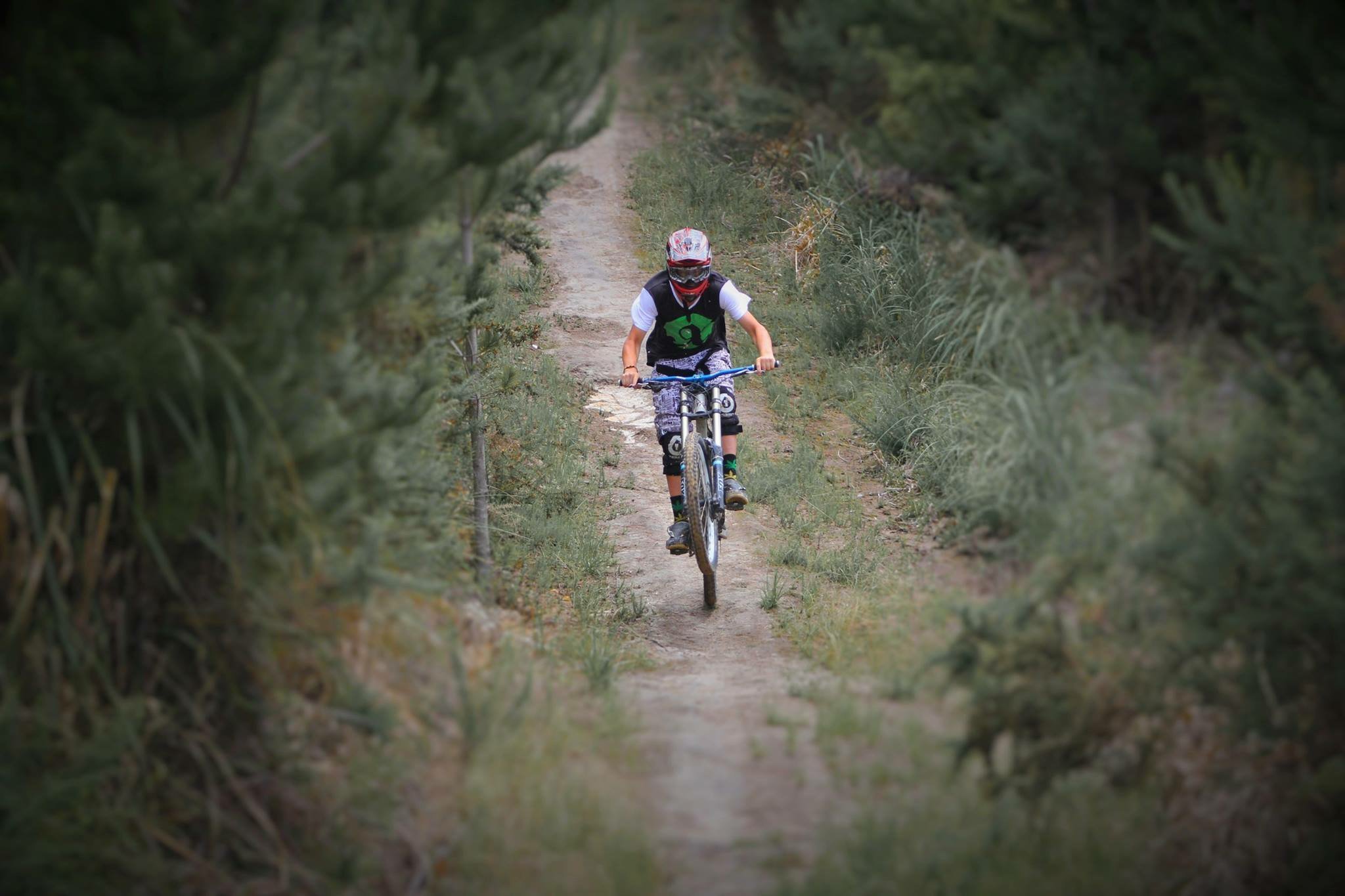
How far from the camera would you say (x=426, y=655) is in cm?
537

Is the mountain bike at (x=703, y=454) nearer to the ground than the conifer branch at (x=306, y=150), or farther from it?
nearer to the ground

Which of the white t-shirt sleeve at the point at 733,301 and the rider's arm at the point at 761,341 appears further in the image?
the white t-shirt sleeve at the point at 733,301

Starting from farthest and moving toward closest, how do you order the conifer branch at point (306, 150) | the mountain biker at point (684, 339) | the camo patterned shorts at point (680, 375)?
the camo patterned shorts at point (680, 375)
the mountain biker at point (684, 339)
the conifer branch at point (306, 150)

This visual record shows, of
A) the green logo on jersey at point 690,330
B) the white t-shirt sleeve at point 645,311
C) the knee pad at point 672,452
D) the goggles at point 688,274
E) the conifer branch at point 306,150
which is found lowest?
the knee pad at point 672,452

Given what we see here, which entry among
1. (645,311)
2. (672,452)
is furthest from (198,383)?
(672,452)

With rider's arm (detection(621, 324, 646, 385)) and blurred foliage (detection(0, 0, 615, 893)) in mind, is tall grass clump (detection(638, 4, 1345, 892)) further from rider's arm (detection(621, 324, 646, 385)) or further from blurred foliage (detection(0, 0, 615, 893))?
rider's arm (detection(621, 324, 646, 385))

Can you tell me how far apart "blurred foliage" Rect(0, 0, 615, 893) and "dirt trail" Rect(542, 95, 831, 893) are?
1264mm

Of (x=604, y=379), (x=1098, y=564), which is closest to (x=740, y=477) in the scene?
(x=604, y=379)

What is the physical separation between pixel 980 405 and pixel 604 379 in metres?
6.36

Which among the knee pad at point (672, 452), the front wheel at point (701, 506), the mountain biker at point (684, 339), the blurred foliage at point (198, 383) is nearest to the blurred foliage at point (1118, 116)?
the blurred foliage at point (198, 383)

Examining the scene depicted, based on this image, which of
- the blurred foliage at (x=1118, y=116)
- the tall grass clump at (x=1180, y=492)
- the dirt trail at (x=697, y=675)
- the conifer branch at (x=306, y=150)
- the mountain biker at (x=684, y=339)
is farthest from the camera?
the mountain biker at (x=684, y=339)

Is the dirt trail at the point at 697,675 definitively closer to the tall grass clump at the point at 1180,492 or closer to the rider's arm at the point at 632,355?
the tall grass clump at the point at 1180,492

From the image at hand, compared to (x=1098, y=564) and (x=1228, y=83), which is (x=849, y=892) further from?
(x=1228, y=83)

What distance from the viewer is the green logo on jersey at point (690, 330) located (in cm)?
825
